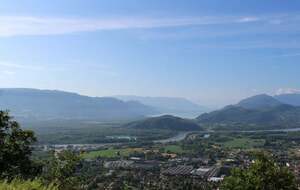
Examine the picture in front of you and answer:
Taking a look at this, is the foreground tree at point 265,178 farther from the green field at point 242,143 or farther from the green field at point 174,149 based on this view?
the green field at point 242,143

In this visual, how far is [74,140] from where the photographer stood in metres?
141

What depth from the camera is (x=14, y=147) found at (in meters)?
18.5

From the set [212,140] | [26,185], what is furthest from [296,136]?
[26,185]

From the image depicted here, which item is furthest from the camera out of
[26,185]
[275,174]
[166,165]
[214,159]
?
[214,159]

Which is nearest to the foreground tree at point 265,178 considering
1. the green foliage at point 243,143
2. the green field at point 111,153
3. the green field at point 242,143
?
the green field at point 111,153

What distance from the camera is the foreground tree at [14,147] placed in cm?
1781

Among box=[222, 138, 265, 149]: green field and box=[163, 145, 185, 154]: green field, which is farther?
box=[222, 138, 265, 149]: green field

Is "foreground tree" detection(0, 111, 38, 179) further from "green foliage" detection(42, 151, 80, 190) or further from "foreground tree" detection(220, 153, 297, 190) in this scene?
"foreground tree" detection(220, 153, 297, 190)

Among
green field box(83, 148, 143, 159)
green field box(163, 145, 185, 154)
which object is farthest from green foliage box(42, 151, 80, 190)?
green field box(163, 145, 185, 154)

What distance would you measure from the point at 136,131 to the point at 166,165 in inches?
3527

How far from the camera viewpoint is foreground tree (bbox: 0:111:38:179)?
1781 centimetres

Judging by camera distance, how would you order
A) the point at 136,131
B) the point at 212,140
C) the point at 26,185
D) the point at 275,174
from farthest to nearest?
the point at 136,131 → the point at 212,140 → the point at 275,174 → the point at 26,185

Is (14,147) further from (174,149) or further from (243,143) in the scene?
(243,143)

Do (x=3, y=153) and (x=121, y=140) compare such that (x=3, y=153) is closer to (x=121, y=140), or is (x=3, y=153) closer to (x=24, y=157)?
(x=24, y=157)
